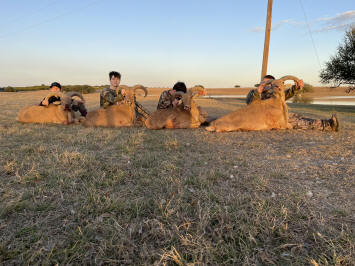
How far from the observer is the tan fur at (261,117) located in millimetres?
6809

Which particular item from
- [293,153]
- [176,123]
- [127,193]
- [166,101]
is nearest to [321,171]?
[293,153]

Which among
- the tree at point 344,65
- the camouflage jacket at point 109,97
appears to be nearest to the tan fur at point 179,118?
the camouflage jacket at point 109,97

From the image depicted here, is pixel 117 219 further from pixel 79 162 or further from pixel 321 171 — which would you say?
pixel 321 171

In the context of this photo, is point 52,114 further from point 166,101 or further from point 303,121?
point 303,121

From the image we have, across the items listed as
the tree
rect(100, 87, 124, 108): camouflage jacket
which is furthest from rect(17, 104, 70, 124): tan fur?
the tree

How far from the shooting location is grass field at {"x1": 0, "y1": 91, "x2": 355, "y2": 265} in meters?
1.66

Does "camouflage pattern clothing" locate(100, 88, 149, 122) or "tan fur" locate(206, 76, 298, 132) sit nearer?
"tan fur" locate(206, 76, 298, 132)

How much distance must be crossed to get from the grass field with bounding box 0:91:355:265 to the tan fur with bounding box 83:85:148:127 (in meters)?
3.97

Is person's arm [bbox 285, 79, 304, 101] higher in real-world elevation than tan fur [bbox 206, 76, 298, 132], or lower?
higher

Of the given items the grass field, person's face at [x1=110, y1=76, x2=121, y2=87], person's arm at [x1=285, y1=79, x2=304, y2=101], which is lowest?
the grass field

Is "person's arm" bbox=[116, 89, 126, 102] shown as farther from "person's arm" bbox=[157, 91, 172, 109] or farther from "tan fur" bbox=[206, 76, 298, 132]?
"tan fur" bbox=[206, 76, 298, 132]

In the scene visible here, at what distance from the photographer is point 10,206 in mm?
2209

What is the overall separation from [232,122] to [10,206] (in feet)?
19.0

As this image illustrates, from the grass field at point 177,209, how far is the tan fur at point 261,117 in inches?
107
